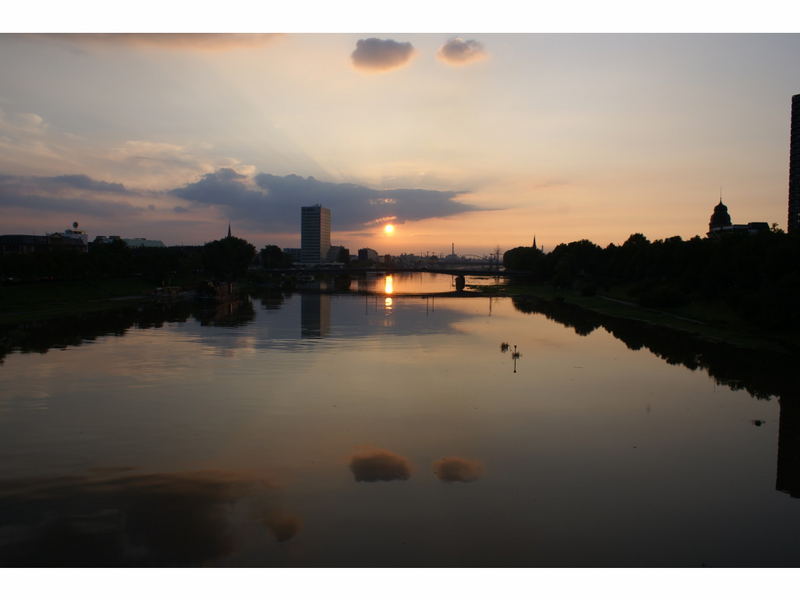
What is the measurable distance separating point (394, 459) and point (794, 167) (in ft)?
677

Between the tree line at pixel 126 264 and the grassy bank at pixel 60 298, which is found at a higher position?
the tree line at pixel 126 264

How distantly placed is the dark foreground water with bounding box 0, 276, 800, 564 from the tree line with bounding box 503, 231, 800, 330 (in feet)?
46.5

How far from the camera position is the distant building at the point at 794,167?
172250 mm

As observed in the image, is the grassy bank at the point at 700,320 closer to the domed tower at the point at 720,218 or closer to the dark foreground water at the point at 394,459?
the dark foreground water at the point at 394,459

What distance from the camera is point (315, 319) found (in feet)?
260

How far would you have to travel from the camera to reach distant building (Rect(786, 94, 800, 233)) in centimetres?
17225

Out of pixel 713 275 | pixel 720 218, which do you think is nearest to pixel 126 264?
pixel 713 275

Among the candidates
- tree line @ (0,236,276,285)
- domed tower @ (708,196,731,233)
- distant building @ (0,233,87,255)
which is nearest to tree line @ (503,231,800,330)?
domed tower @ (708,196,731,233)

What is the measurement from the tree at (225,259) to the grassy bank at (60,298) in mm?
35692

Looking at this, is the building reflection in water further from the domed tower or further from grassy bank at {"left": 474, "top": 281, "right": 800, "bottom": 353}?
the domed tower

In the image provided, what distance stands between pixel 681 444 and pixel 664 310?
62.9 metres

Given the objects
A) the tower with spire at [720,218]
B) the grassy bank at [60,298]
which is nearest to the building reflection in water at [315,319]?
the grassy bank at [60,298]

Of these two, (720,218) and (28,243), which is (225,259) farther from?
(720,218)
